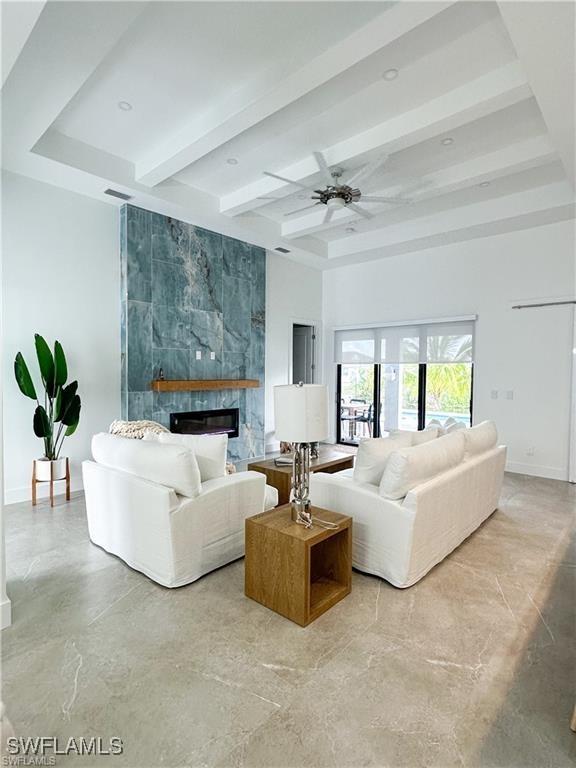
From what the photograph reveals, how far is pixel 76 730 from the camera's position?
157cm

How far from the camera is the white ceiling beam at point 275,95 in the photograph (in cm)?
233

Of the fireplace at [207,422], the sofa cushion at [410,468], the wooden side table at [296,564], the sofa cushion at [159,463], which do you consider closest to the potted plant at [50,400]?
the fireplace at [207,422]

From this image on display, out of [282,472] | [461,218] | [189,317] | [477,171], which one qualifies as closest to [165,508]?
[282,472]

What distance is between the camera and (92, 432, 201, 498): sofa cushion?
2557 mm

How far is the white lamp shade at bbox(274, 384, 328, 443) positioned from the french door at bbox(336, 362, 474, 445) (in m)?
4.17

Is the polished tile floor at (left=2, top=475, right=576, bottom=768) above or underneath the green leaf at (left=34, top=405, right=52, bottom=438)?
underneath

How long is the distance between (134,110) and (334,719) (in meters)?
4.33

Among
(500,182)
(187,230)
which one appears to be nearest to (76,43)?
(187,230)

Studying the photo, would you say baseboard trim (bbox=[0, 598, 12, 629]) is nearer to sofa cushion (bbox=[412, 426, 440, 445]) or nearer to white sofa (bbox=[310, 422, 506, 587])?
white sofa (bbox=[310, 422, 506, 587])

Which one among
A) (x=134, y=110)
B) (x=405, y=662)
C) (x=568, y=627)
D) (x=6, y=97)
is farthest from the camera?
(x=134, y=110)

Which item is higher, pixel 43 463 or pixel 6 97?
pixel 6 97

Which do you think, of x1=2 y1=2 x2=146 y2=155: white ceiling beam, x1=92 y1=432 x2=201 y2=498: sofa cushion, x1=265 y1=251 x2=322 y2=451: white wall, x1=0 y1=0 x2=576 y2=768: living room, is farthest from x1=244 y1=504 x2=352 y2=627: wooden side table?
x1=265 y1=251 x2=322 y2=451: white wall

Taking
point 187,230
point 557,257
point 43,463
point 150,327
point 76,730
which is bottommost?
point 76,730

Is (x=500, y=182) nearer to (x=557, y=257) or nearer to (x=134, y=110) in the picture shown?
(x=557, y=257)
